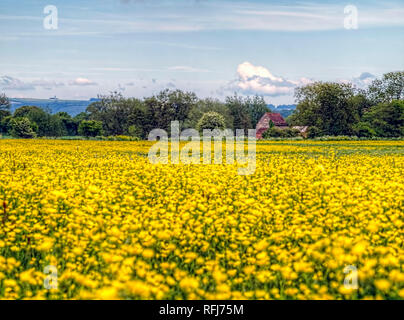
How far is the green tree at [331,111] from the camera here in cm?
8188

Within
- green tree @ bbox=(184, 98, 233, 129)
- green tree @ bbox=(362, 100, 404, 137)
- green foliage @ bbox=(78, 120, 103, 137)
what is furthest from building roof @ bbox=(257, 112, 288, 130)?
green foliage @ bbox=(78, 120, 103, 137)

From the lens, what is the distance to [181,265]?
706 centimetres

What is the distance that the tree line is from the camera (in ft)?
242

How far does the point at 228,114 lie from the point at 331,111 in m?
20.7

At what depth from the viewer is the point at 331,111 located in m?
83.1

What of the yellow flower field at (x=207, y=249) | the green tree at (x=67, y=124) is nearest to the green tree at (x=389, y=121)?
the yellow flower field at (x=207, y=249)

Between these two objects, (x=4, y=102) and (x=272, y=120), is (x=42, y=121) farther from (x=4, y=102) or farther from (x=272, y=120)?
(x=272, y=120)

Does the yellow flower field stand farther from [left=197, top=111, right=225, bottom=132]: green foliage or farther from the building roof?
the building roof

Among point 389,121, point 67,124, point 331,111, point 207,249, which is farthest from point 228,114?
point 207,249

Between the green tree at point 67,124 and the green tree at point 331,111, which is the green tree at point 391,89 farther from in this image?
the green tree at point 67,124
